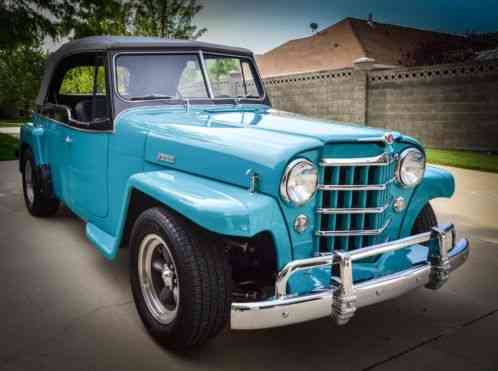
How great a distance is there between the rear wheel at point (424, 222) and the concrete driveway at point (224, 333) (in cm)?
50

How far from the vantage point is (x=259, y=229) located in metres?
2.12

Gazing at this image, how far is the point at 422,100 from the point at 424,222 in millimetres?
9320

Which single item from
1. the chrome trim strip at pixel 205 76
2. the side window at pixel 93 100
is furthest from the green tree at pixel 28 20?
the chrome trim strip at pixel 205 76

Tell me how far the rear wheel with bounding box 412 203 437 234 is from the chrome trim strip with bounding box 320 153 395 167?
66 cm

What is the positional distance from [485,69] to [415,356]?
9.51m

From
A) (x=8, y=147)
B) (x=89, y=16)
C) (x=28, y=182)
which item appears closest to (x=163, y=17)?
(x=89, y=16)

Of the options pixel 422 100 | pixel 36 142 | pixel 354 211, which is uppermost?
pixel 422 100

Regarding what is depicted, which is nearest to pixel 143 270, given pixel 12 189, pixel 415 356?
pixel 415 356

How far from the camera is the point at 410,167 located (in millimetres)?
2639

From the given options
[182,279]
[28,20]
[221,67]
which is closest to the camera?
[182,279]

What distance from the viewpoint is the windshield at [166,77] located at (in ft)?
10.9

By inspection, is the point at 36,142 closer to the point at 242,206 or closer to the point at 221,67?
the point at 221,67

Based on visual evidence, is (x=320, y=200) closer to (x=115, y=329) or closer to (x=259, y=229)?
(x=259, y=229)

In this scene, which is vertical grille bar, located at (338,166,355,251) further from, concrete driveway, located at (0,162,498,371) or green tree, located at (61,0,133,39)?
green tree, located at (61,0,133,39)
